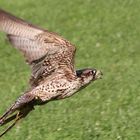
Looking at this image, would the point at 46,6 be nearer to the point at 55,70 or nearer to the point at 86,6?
the point at 86,6

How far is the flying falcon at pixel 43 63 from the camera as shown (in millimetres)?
8562

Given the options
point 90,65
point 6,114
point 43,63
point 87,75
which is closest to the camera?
point 6,114

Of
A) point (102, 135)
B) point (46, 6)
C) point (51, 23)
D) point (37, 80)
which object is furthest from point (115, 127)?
point (46, 6)

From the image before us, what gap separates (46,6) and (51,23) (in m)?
1.98

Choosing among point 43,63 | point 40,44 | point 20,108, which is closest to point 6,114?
point 20,108

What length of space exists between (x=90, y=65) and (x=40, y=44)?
6.71 meters

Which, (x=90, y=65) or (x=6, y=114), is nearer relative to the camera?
(x=6, y=114)

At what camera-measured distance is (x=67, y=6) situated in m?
21.3

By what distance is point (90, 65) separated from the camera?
15.5 meters

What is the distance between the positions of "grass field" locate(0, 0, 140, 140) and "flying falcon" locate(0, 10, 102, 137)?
154 cm

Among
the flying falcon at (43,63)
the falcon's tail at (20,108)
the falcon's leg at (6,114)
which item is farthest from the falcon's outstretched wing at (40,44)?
the falcon's leg at (6,114)

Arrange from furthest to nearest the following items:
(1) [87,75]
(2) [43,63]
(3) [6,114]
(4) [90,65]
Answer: (4) [90,65] < (2) [43,63] < (1) [87,75] < (3) [6,114]

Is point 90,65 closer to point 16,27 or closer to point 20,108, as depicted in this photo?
point 16,27

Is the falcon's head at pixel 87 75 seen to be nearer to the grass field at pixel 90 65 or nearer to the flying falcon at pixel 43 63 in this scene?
the flying falcon at pixel 43 63
